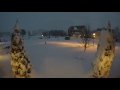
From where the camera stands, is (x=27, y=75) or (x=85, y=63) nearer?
(x=27, y=75)

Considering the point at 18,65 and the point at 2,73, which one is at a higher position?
the point at 18,65

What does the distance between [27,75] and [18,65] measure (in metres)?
0.79

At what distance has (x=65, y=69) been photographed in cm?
1150

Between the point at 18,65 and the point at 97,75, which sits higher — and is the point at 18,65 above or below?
above

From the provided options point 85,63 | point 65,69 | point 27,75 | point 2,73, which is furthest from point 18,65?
point 85,63

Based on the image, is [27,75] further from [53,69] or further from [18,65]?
[53,69]

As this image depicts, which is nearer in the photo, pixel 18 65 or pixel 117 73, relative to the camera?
pixel 18 65

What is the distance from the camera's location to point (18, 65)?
324 inches
